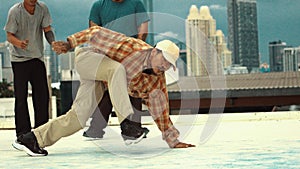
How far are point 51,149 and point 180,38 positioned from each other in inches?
37.7

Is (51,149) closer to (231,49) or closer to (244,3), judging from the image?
(231,49)

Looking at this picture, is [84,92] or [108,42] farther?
[84,92]

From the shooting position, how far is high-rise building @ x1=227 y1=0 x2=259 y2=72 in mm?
10008

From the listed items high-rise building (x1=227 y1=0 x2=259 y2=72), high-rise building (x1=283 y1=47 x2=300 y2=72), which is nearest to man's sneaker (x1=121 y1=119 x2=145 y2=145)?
high-rise building (x1=283 y1=47 x2=300 y2=72)

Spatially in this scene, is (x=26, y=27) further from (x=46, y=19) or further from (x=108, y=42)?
(x=108, y=42)

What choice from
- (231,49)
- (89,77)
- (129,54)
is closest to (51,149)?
(89,77)

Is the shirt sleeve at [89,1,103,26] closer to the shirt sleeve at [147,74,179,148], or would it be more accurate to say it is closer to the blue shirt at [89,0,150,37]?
the blue shirt at [89,0,150,37]

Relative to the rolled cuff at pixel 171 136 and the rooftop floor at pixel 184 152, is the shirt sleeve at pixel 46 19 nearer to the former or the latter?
the rooftop floor at pixel 184 152

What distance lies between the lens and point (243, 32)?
37.6 ft

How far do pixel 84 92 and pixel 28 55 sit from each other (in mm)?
595

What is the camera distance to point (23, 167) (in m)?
2.65

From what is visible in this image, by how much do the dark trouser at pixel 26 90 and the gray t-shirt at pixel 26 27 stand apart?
0.05 metres

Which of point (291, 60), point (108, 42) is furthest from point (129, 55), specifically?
point (291, 60)

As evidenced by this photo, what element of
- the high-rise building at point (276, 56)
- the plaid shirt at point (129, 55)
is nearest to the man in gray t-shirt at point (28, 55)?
the plaid shirt at point (129, 55)
